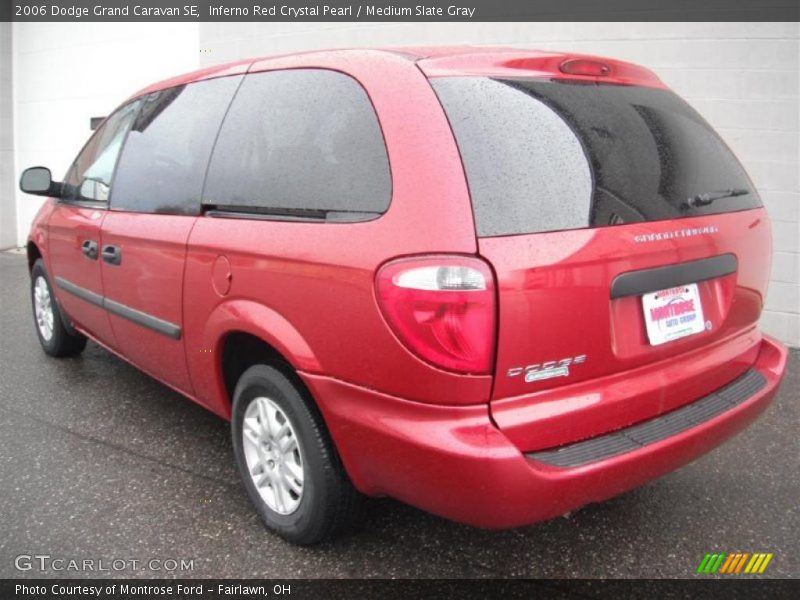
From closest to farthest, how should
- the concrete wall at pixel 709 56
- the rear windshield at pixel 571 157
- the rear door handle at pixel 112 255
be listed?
the rear windshield at pixel 571 157 → the rear door handle at pixel 112 255 → the concrete wall at pixel 709 56

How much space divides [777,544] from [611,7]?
4.21 m

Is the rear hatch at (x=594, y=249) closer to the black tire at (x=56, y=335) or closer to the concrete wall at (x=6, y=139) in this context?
the black tire at (x=56, y=335)

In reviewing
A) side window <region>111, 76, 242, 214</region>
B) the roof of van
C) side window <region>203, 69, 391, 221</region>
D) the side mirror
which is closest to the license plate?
the roof of van

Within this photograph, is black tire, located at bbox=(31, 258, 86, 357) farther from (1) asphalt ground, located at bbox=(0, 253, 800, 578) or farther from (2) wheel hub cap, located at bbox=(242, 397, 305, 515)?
(2) wheel hub cap, located at bbox=(242, 397, 305, 515)

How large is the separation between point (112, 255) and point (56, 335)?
5.49 ft

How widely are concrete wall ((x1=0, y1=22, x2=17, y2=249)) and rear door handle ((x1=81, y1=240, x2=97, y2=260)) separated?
7.51m

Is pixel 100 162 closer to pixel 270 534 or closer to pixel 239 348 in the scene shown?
pixel 239 348

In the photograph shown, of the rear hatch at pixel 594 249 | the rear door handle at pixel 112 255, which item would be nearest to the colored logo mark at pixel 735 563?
the rear hatch at pixel 594 249

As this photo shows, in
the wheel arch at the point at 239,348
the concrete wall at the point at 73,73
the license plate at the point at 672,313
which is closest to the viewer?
the license plate at the point at 672,313

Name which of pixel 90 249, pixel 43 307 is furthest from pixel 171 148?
pixel 43 307

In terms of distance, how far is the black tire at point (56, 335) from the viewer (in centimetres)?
441

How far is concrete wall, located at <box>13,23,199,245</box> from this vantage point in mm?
8016

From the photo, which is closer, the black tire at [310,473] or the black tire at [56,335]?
the black tire at [310,473]

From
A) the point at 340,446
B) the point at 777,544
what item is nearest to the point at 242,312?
the point at 340,446
